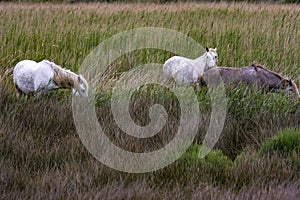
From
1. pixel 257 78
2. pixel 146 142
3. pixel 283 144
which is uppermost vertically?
pixel 257 78

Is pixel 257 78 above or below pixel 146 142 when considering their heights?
above

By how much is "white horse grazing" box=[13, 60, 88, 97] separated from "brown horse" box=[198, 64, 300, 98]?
137cm

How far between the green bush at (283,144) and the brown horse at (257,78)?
1239 millimetres

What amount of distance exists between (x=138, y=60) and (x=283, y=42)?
7.79 ft

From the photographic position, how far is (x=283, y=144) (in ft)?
14.5

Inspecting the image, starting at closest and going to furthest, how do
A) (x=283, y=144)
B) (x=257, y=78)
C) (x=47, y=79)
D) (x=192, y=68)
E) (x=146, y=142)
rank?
(x=283, y=144), (x=146, y=142), (x=47, y=79), (x=257, y=78), (x=192, y=68)

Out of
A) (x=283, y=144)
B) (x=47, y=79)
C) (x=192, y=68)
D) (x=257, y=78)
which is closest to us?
(x=283, y=144)

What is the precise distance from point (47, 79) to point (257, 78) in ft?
6.96

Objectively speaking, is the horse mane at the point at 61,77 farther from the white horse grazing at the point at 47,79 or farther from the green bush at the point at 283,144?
the green bush at the point at 283,144

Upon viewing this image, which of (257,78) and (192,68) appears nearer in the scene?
(257,78)

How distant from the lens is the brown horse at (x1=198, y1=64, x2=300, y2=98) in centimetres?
568

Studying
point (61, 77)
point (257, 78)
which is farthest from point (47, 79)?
point (257, 78)

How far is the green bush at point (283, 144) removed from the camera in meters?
4.34

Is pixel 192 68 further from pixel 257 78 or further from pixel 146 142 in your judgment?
pixel 146 142
